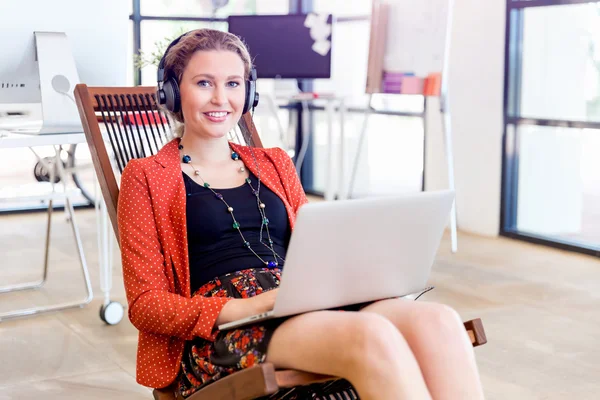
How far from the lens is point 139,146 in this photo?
7.54ft

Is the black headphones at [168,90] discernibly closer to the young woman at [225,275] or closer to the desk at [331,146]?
the young woman at [225,275]

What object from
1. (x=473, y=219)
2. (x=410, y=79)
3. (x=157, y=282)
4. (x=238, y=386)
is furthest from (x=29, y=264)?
(x=238, y=386)

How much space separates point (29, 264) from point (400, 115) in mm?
2590

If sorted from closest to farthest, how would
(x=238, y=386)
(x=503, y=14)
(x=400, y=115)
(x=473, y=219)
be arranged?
(x=238, y=386) < (x=503, y=14) < (x=473, y=219) < (x=400, y=115)

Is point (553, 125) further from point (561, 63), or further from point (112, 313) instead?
point (112, 313)

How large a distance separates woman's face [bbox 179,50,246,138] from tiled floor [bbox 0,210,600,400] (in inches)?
43.2

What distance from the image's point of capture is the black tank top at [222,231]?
1799 millimetres

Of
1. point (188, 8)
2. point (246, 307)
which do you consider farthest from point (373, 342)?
point (188, 8)

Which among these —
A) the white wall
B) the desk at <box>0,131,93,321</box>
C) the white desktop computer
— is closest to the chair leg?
Answer: the desk at <box>0,131,93,321</box>

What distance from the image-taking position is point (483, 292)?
12.3 ft

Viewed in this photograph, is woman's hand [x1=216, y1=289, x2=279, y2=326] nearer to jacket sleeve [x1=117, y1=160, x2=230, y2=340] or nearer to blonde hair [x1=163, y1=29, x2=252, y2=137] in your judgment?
jacket sleeve [x1=117, y1=160, x2=230, y2=340]

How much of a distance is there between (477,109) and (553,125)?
0.52 metres

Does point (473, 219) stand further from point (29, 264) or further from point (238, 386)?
point (238, 386)

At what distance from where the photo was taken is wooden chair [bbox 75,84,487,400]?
1.44m
